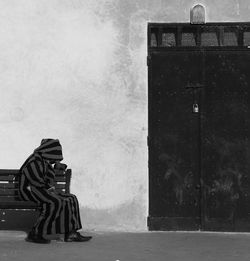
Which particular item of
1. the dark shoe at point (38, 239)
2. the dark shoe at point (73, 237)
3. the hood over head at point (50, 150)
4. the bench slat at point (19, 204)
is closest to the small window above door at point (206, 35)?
the hood over head at point (50, 150)

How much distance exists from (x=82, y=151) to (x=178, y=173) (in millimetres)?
1365

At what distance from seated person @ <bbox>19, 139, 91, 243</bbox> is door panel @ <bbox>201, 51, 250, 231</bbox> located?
1908 millimetres

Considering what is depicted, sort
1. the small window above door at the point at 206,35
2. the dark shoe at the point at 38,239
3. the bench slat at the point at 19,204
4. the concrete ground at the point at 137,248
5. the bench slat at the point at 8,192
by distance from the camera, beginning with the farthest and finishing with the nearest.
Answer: the small window above door at the point at 206,35
the bench slat at the point at 8,192
the bench slat at the point at 19,204
the dark shoe at the point at 38,239
the concrete ground at the point at 137,248

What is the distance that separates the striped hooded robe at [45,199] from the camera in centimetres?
823

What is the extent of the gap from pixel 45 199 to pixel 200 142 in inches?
91.7

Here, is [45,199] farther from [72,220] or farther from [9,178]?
[9,178]

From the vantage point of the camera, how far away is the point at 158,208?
30.2 ft

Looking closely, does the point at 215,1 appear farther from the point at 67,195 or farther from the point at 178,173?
the point at 67,195

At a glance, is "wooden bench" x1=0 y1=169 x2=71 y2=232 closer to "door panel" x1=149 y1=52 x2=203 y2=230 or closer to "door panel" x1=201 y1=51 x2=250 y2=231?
"door panel" x1=149 y1=52 x2=203 y2=230

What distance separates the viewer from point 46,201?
8281mm

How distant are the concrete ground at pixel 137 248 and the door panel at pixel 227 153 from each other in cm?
29

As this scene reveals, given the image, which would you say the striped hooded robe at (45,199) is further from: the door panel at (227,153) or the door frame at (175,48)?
the door panel at (227,153)

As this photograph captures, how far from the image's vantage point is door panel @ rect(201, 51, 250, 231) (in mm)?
9156

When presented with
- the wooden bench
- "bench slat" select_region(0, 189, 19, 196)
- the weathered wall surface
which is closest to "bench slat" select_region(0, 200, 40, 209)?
the wooden bench
